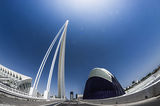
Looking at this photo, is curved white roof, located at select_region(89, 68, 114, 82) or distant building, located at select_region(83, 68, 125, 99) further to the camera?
curved white roof, located at select_region(89, 68, 114, 82)

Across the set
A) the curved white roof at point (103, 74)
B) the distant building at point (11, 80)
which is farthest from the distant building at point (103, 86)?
the distant building at point (11, 80)

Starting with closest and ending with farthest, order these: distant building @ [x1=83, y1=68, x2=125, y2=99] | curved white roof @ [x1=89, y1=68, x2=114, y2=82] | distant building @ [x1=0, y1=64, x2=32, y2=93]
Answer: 1. distant building @ [x1=0, y1=64, x2=32, y2=93]
2. distant building @ [x1=83, y1=68, x2=125, y2=99]
3. curved white roof @ [x1=89, y1=68, x2=114, y2=82]

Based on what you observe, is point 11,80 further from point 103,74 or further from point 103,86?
point 103,74

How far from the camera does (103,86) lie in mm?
48969

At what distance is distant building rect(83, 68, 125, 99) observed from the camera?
43284 mm

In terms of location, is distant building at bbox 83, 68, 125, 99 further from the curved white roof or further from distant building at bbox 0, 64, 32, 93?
distant building at bbox 0, 64, 32, 93

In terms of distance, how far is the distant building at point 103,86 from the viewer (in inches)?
1704

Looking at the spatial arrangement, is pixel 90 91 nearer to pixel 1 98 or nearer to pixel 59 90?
pixel 59 90

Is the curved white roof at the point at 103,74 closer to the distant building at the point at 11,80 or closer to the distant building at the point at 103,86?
the distant building at the point at 103,86

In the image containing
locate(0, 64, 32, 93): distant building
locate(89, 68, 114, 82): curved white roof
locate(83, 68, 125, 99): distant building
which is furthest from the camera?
locate(89, 68, 114, 82): curved white roof

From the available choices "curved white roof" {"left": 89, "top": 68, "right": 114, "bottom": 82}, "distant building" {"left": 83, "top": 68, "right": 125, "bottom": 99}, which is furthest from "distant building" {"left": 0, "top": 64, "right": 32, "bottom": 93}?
"curved white roof" {"left": 89, "top": 68, "right": 114, "bottom": 82}

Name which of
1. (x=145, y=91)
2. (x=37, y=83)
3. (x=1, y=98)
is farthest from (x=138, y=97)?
(x=37, y=83)

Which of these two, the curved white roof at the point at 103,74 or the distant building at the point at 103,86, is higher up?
the curved white roof at the point at 103,74

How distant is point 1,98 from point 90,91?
57845 millimetres
